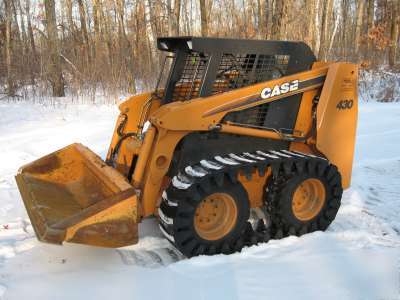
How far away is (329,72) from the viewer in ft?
12.8

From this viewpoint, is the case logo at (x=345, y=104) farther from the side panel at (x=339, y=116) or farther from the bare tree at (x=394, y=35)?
the bare tree at (x=394, y=35)

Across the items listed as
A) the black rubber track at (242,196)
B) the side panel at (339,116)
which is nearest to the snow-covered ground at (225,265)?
the black rubber track at (242,196)

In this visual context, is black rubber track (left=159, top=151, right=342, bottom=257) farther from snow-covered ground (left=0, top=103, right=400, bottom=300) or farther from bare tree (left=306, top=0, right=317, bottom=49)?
bare tree (left=306, top=0, right=317, bottom=49)

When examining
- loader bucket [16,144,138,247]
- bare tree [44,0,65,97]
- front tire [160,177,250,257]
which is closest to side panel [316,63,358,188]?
front tire [160,177,250,257]

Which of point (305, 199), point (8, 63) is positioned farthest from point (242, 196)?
point (8, 63)

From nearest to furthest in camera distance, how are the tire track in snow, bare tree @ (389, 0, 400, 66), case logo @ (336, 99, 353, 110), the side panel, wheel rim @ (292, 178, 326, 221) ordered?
the tire track in snow < wheel rim @ (292, 178, 326, 221) < the side panel < case logo @ (336, 99, 353, 110) < bare tree @ (389, 0, 400, 66)

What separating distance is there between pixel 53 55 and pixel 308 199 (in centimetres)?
976

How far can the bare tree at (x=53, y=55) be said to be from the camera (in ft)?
37.3

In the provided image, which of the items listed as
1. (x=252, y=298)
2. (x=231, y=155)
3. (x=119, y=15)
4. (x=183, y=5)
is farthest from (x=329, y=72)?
(x=183, y=5)

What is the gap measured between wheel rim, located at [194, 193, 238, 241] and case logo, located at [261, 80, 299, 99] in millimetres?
1012

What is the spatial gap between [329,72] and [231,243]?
1887 millimetres

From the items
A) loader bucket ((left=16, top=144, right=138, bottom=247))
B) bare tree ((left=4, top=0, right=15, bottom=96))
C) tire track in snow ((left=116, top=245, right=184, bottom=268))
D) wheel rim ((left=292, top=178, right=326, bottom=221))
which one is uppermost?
bare tree ((left=4, top=0, right=15, bottom=96))

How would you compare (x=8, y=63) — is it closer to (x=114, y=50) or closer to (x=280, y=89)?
(x=114, y=50)

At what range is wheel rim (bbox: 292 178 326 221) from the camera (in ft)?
12.4
